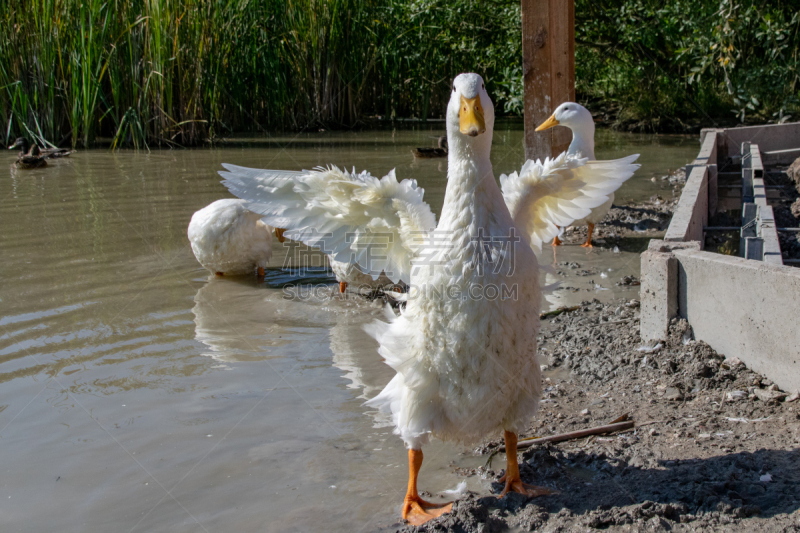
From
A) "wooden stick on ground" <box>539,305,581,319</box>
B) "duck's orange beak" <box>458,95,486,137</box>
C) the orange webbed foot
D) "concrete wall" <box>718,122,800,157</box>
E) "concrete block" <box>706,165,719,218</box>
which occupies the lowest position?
the orange webbed foot

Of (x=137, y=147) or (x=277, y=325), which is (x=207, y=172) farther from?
(x=277, y=325)

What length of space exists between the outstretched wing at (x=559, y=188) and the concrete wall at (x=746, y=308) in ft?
2.48

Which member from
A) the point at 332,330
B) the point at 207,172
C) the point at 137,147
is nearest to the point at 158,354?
the point at 332,330

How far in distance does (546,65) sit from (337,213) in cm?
447

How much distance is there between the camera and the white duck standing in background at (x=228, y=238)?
583cm

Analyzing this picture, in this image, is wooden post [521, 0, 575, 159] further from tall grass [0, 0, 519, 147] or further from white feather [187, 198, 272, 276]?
tall grass [0, 0, 519, 147]

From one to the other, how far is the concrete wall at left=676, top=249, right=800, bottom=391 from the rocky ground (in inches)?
3.1

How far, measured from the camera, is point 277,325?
5031 millimetres

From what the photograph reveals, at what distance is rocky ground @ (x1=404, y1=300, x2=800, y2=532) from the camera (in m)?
2.51

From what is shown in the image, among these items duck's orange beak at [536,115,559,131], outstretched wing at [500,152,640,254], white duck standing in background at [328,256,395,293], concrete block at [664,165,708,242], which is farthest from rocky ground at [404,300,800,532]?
duck's orange beak at [536,115,559,131]

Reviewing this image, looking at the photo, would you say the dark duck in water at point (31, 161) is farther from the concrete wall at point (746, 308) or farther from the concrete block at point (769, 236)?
the concrete block at point (769, 236)

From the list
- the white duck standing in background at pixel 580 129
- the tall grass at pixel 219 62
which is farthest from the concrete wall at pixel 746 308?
the tall grass at pixel 219 62

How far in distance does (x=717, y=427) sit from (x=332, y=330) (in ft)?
8.90

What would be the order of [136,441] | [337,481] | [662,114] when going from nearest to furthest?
[337,481], [136,441], [662,114]
